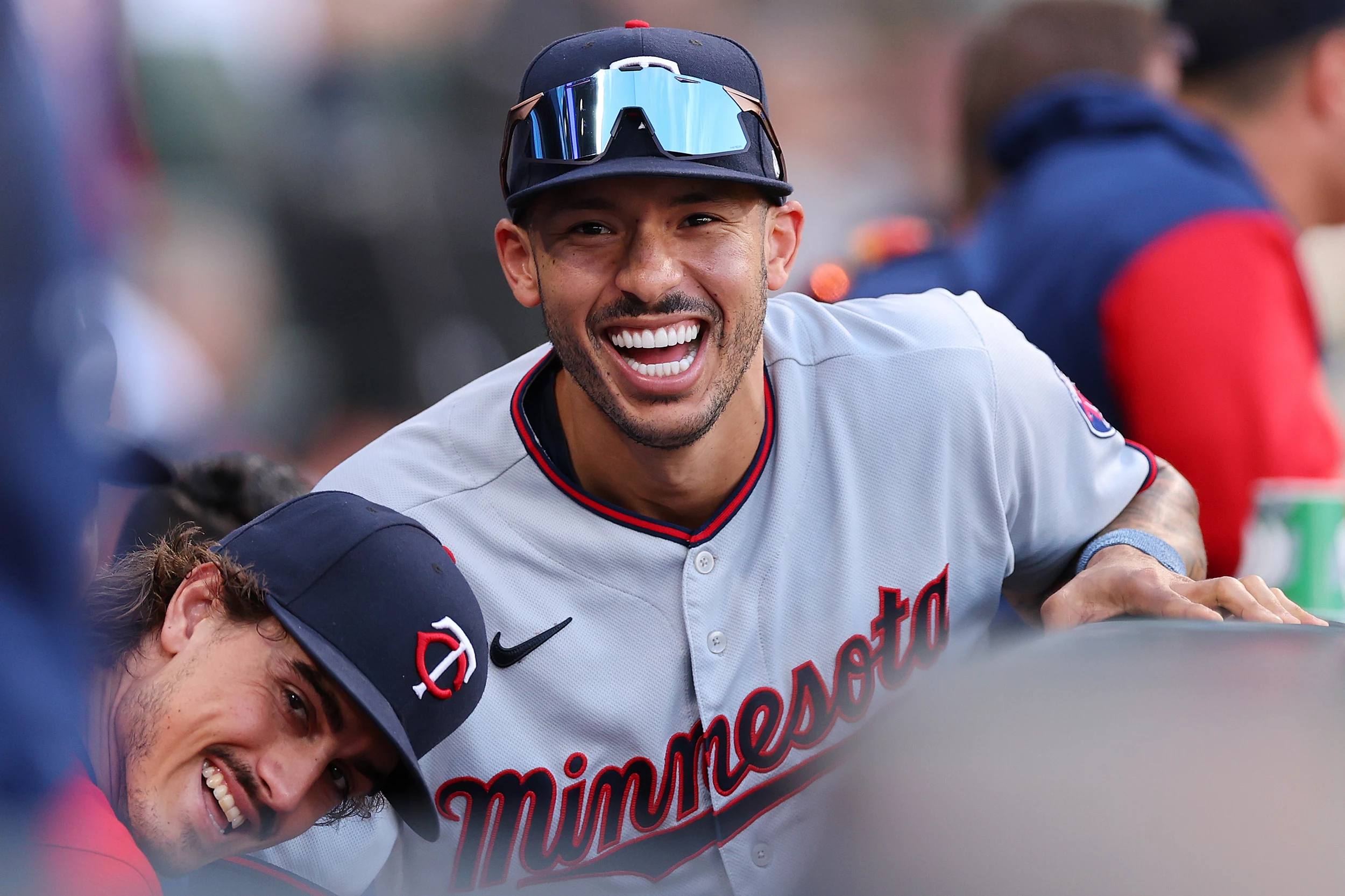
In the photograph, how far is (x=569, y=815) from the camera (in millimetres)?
2131

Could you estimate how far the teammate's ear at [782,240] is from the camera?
2260 mm

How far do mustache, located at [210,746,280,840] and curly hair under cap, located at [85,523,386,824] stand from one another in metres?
0.15

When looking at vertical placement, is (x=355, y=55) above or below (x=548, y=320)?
above

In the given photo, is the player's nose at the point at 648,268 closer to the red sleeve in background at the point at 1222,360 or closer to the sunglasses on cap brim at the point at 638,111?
the sunglasses on cap brim at the point at 638,111

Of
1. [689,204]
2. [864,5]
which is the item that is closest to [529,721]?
[689,204]

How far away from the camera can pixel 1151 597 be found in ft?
6.04

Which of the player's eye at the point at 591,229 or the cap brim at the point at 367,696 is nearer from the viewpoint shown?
the cap brim at the point at 367,696

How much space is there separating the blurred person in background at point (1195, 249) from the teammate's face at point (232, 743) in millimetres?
1825

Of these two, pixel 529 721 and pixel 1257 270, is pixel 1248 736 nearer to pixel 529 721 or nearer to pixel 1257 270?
pixel 529 721

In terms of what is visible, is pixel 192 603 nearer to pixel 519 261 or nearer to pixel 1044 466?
pixel 519 261

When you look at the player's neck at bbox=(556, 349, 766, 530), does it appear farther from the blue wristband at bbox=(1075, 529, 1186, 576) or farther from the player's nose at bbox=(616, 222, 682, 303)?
the blue wristband at bbox=(1075, 529, 1186, 576)

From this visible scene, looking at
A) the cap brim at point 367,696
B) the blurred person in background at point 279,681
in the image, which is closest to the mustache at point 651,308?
the blurred person in background at point 279,681

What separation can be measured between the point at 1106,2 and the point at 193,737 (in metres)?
3.26

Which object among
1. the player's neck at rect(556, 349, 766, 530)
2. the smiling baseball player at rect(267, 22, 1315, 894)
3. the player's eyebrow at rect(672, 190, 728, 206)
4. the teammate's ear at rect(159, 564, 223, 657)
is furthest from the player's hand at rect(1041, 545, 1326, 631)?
the teammate's ear at rect(159, 564, 223, 657)
